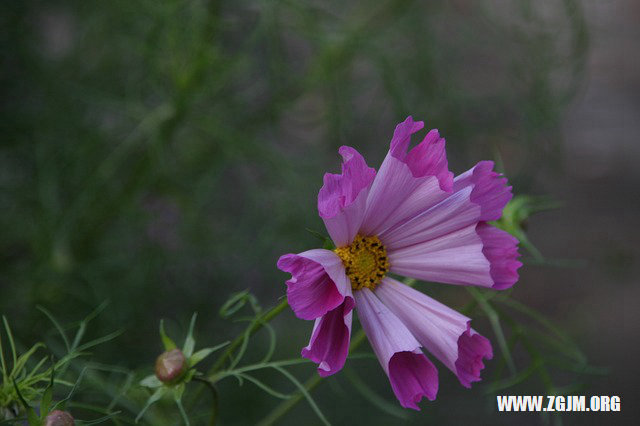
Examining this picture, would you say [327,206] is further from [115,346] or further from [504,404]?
[115,346]

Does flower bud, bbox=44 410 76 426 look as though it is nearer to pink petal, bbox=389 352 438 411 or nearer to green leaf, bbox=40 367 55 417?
green leaf, bbox=40 367 55 417

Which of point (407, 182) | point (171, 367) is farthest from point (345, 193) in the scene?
point (171, 367)

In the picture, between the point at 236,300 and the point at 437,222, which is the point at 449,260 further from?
the point at 236,300

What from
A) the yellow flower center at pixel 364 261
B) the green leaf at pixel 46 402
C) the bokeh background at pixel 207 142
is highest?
the bokeh background at pixel 207 142

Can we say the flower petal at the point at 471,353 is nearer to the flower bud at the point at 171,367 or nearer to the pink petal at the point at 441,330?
the pink petal at the point at 441,330

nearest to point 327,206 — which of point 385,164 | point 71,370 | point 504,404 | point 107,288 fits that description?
point 385,164

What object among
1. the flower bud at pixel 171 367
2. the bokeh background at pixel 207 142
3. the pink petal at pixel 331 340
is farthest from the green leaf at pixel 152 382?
the bokeh background at pixel 207 142

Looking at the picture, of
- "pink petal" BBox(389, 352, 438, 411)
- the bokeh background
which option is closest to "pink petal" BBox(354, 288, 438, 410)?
"pink petal" BBox(389, 352, 438, 411)
